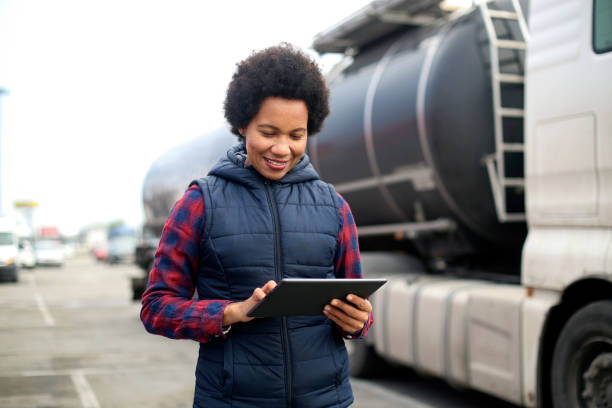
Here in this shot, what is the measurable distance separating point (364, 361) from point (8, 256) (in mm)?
21309

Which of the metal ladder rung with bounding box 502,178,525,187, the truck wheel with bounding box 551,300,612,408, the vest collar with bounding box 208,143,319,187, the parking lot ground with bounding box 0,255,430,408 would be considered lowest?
the parking lot ground with bounding box 0,255,430,408

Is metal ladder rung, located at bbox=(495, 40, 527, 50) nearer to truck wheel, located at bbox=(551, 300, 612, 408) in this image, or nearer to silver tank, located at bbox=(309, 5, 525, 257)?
silver tank, located at bbox=(309, 5, 525, 257)

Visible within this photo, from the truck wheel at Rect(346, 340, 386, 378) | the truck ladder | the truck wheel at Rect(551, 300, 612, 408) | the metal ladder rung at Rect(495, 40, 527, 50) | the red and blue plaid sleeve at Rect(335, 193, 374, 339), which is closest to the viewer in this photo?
the red and blue plaid sleeve at Rect(335, 193, 374, 339)

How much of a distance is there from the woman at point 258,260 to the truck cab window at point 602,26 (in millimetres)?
2634

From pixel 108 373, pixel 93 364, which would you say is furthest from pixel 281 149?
pixel 93 364

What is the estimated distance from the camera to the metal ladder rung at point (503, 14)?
226 inches

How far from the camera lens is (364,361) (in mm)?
7430

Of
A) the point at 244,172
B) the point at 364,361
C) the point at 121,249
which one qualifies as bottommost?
the point at 121,249

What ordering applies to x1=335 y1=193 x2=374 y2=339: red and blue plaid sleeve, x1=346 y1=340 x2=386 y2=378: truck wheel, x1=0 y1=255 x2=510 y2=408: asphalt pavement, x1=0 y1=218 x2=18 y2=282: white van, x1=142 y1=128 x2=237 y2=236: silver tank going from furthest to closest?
1. x1=0 y1=218 x2=18 y2=282: white van
2. x1=142 y1=128 x2=237 y2=236: silver tank
3. x1=346 y1=340 x2=386 y2=378: truck wheel
4. x1=0 y1=255 x2=510 y2=408: asphalt pavement
5. x1=335 y1=193 x2=374 y2=339: red and blue plaid sleeve

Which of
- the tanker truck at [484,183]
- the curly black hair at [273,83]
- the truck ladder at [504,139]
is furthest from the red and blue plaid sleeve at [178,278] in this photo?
the truck ladder at [504,139]

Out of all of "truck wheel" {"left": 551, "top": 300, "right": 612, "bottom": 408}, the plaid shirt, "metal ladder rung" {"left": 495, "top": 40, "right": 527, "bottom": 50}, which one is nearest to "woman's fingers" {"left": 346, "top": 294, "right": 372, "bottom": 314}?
the plaid shirt

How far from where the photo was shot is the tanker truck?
4305mm

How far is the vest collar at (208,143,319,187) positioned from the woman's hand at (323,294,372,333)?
1.39 ft

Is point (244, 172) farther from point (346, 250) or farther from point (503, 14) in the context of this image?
point (503, 14)
